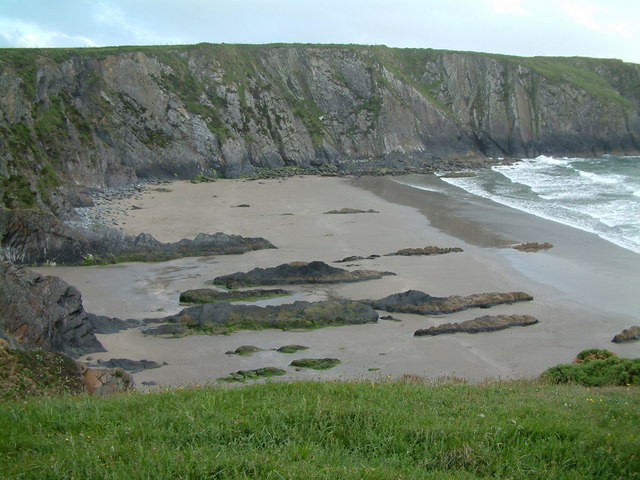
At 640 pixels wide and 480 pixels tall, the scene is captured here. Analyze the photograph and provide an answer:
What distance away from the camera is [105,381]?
10008 millimetres

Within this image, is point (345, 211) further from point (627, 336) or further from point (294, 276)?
point (627, 336)

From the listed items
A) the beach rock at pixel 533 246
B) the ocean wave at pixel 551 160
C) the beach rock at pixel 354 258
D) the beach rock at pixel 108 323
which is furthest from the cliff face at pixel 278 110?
the beach rock at pixel 533 246

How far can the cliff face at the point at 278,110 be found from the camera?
39.2 meters

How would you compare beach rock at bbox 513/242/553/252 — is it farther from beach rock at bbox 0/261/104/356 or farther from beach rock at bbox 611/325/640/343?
beach rock at bbox 0/261/104/356

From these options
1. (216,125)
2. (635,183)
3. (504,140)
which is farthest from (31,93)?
(504,140)

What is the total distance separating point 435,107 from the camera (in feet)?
248

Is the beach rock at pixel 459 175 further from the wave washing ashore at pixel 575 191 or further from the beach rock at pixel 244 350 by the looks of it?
the beach rock at pixel 244 350

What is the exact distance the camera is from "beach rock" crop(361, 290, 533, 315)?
17344 mm

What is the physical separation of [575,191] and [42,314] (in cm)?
3851

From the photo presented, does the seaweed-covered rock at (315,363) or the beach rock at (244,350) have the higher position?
the beach rock at (244,350)

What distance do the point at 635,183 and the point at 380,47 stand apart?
1689 inches

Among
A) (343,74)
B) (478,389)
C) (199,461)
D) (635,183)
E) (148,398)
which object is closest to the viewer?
(199,461)

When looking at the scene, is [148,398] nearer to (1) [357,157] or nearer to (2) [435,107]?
(1) [357,157]

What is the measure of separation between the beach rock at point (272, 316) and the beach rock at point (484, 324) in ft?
5.29
